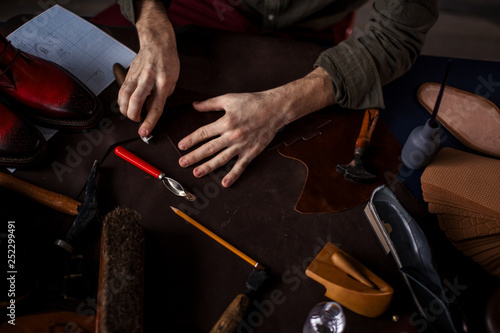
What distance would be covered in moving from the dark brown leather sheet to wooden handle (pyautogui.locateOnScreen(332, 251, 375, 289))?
8 centimetres

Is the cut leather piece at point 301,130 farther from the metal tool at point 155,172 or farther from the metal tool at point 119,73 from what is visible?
the metal tool at point 119,73

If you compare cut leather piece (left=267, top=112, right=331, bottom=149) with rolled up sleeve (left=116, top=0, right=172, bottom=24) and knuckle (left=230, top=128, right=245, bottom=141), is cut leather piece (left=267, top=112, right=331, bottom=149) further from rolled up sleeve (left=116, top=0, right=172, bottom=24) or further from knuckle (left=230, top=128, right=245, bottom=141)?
rolled up sleeve (left=116, top=0, right=172, bottom=24)

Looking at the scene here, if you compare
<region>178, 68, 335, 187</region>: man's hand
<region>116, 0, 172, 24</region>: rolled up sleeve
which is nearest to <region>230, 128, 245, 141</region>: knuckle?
<region>178, 68, 335, 187</region>: man's hand

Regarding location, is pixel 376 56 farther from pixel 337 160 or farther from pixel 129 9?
pixel 129 9

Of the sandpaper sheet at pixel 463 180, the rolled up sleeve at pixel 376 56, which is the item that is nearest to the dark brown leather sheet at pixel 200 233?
the rolled up sleeve at pixel 376 56

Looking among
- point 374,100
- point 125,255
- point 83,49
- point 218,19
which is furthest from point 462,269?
point 83,49

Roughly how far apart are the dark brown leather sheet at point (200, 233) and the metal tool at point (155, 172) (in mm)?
18

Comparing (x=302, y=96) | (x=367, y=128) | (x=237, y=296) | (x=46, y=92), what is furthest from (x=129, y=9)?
(x=237, y=296)

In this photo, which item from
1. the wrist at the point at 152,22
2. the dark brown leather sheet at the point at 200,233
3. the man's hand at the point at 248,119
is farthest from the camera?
the wrist at the point at 152,22

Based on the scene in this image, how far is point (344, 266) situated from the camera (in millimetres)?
849

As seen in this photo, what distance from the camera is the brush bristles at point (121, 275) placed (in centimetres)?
73

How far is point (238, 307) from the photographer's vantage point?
82 cm

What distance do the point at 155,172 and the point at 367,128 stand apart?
2.20 feet

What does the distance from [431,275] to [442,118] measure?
578mm
